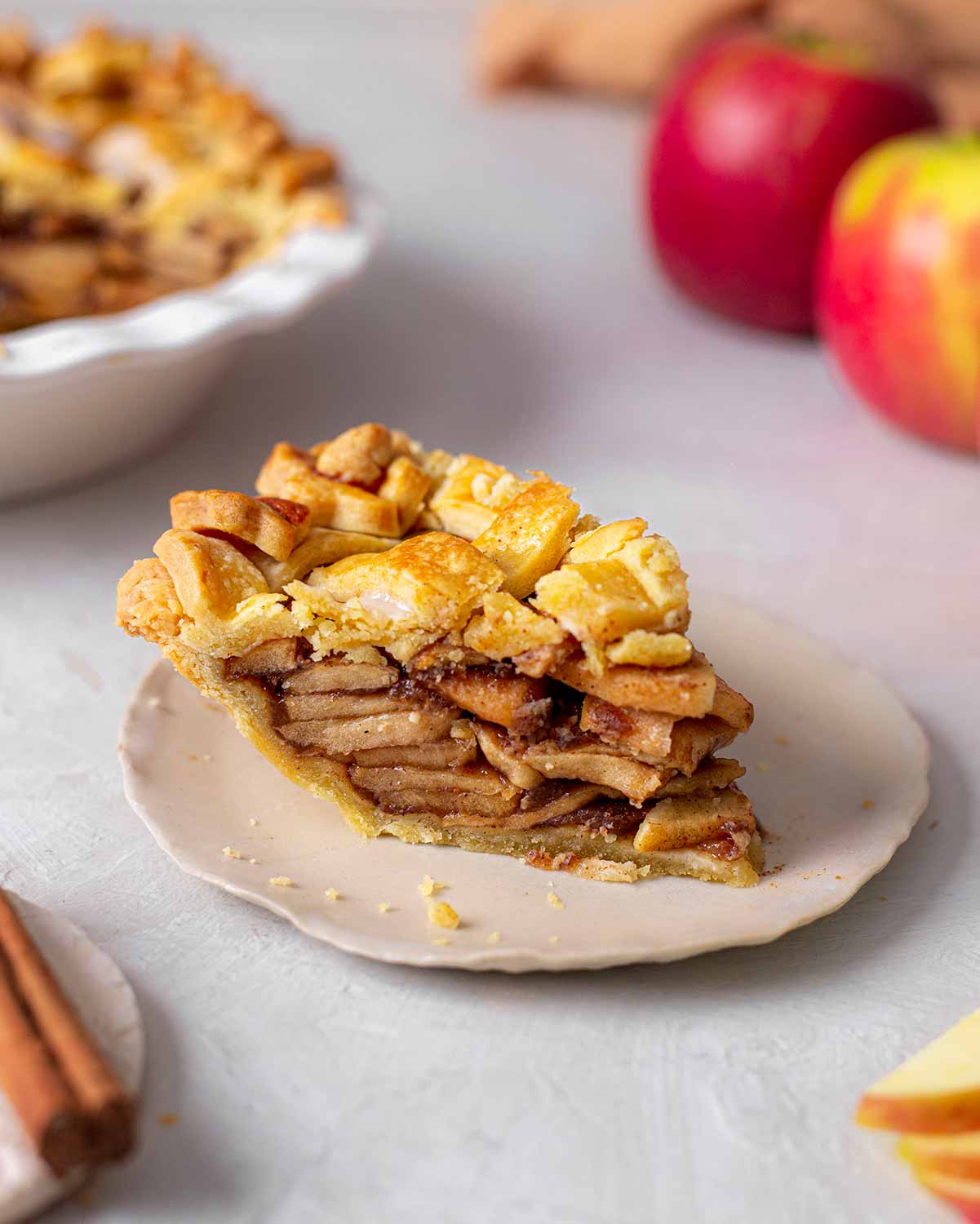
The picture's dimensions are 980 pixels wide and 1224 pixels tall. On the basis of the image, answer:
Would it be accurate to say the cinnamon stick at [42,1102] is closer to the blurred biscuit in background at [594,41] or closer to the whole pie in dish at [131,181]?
the whole pie in dish at [131,181]

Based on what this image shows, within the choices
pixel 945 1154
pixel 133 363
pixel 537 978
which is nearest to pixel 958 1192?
pixel 945 1154

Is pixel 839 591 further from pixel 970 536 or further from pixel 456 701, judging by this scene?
pixel 456 701

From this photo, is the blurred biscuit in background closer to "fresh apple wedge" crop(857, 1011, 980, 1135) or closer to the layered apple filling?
the layered apple filling

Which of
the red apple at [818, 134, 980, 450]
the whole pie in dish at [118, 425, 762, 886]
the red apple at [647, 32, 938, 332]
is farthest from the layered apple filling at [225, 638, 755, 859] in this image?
the red apple at [647, 32, 938, 332]

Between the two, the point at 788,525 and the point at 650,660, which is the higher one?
the point at 650,660

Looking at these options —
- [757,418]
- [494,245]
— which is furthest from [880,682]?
[494,245]

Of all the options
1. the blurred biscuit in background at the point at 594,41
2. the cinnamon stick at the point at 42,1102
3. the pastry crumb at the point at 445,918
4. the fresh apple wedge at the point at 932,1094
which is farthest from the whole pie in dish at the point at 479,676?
the blurred biscuit in background at the point at 594,41
